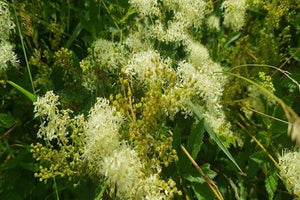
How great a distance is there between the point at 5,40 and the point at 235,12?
1.23 m

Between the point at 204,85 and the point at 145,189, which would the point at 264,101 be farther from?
the point at 145,189

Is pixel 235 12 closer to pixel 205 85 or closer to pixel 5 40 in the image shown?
pixel 205 85

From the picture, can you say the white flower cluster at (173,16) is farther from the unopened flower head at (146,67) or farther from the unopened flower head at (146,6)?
the unopened flower head at (146,67)

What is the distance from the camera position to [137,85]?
168 centimetres

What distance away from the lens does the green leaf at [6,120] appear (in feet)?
6.49

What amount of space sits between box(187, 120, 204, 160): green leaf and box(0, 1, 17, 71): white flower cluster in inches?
33.7

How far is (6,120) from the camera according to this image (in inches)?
78.4

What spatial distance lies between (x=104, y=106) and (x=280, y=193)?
0.99 metres

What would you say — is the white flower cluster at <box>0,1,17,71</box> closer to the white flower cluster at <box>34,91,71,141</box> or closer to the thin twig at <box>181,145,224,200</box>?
the white flower cluster at <box>34,91,71,141</box>

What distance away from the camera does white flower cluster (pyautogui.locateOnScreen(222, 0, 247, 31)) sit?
2.34 metres

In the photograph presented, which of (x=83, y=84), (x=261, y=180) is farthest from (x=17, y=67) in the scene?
(x=261, y=180)

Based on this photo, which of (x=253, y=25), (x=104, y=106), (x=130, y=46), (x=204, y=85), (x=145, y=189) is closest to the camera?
(x=145, y=189)

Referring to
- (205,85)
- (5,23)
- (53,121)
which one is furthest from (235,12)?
(53,121)

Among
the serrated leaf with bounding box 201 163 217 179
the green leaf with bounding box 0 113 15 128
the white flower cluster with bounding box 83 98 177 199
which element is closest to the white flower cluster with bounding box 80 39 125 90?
the white flower cluster with bounding box 83 98 177 199
